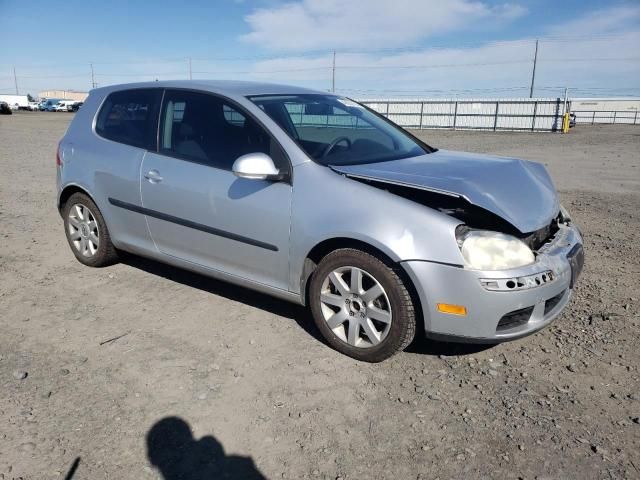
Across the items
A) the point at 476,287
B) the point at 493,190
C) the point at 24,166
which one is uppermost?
the point at 493,190

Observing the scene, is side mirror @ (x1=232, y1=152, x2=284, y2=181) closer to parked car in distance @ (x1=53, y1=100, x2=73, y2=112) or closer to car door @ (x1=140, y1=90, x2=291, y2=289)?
car door @ (x1=140, y1=90, x2=291, y2=289)

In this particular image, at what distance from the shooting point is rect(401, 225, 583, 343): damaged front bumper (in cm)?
271

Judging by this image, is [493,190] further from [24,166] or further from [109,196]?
[24,166]

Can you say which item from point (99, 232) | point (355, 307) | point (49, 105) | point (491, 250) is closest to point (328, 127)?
point (355, 307)

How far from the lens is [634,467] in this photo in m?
2.27

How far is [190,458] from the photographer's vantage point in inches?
91.3

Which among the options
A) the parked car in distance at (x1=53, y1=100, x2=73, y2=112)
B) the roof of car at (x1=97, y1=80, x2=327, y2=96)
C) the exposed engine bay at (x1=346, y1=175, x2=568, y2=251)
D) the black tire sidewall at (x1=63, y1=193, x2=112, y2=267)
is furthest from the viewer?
the parked car in distance at (x1=53, y1=100, x2=73, y2=112)

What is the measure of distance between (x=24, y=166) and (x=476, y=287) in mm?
11830

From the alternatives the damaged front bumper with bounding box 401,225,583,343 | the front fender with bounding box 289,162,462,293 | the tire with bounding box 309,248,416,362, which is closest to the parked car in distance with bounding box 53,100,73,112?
→ the front fender with bounding box 289,162,462,293

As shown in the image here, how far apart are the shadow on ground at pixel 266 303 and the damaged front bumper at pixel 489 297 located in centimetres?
27

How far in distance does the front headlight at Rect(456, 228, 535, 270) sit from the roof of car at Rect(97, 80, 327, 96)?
191 cm

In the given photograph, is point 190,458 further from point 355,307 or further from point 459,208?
point 459,208

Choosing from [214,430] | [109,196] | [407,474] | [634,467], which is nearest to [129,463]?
[214,430]

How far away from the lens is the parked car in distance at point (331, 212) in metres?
2.79
